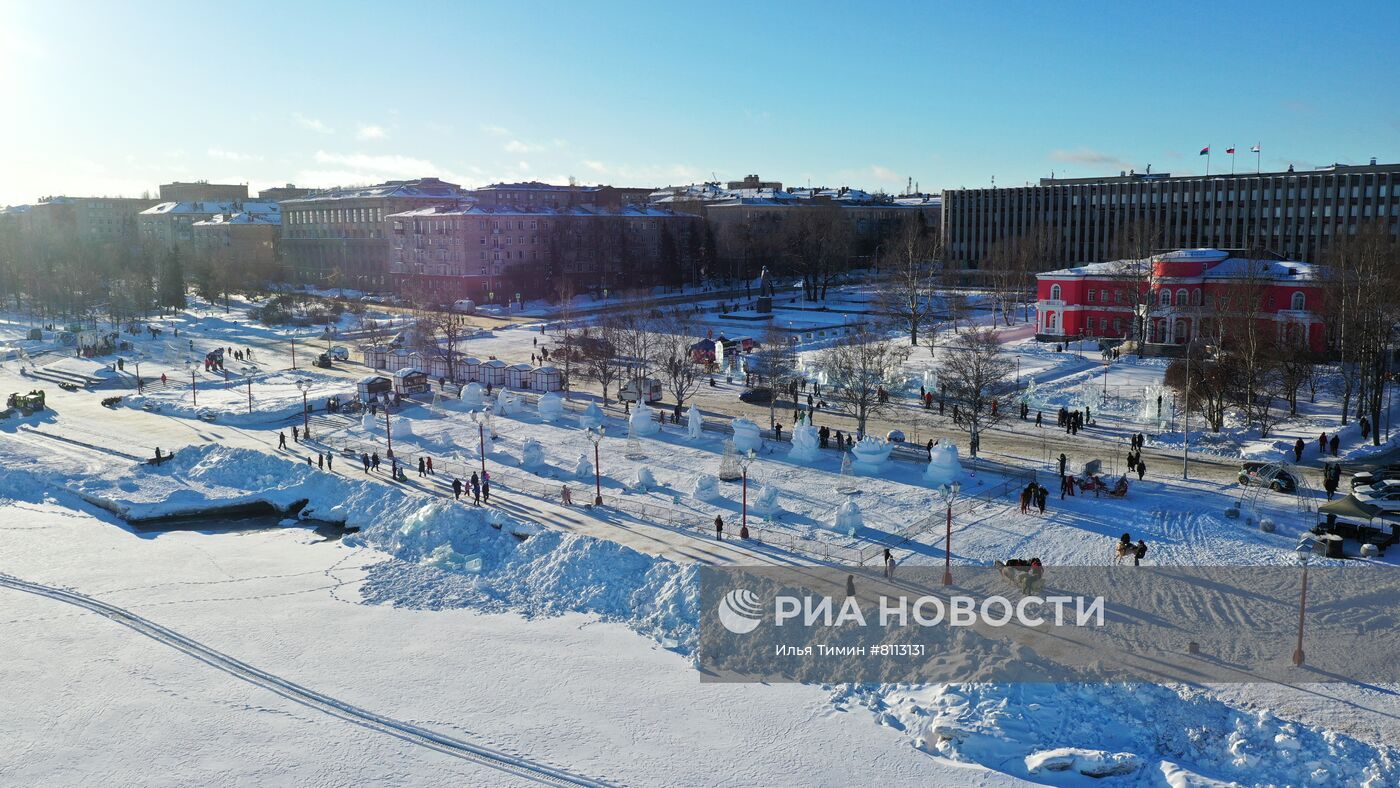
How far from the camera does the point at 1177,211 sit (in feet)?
317

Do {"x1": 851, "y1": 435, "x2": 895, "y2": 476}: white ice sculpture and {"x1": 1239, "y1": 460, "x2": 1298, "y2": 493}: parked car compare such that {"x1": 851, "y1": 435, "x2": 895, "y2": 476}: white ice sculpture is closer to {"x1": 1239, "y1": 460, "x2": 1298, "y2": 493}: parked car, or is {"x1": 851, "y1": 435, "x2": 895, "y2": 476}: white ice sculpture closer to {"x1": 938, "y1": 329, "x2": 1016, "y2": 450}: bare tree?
{"x1": 938, "y1": 329, "x2": 1016, "y2": 450}: bare tree

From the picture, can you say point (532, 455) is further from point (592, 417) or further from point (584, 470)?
point (592, 417)

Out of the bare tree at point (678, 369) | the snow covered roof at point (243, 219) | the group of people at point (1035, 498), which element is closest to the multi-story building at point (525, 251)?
the snow covered roof at point (243, 219)

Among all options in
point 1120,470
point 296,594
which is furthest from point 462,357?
point 1120,470

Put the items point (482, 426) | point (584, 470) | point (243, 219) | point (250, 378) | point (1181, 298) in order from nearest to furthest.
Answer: point (584, 470) → point (482, 426) → point (250, 378) → point (1181, 298) → point (243, 219)

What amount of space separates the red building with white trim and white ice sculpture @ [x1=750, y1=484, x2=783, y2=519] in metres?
25.1

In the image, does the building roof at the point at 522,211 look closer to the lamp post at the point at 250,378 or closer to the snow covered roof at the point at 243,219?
the snow covered roof at the point at 243,219

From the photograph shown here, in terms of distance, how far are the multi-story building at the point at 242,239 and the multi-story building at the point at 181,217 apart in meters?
2.13

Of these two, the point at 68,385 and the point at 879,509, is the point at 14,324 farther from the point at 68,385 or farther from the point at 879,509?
the point at 879,509

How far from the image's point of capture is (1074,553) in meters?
25.9

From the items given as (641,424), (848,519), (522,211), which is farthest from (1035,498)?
(522,211)

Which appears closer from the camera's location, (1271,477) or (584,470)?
(1271,477)

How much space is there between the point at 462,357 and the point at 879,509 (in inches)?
1263

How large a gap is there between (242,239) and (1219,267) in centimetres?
10572
